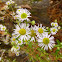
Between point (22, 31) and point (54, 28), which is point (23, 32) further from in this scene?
point (54, 28)

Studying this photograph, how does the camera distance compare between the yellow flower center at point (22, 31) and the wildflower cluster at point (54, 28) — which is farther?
the wildflower cluster at point (54, 28)

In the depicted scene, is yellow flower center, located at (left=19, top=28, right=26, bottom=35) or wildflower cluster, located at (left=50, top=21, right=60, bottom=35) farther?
wildflower cluster, located at (left=50, top=21, right=60, bottom=35)

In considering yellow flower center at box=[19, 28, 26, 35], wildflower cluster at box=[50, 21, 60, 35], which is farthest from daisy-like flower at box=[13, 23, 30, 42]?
wildflower cluster at box=[50, 21, 60, 35]

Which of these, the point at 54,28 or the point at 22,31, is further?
the point at 54,28

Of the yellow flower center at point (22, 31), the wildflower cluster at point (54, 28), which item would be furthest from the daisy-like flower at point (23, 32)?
the wildflower cluster at point (54, 28)

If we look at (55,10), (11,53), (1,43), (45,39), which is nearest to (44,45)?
(45,39)

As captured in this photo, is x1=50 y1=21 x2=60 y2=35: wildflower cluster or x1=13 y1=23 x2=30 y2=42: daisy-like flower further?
x1=50 y1=21 x2=60 y2=35: wildflower cluster

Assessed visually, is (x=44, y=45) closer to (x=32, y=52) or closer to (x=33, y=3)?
(x=32, y=52)

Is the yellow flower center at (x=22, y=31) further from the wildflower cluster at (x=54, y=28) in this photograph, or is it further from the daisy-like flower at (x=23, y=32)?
the wildflower cluster at (x=54, y=28)

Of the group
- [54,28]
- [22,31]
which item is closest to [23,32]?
[22,31]

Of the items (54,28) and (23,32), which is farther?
(54,28)

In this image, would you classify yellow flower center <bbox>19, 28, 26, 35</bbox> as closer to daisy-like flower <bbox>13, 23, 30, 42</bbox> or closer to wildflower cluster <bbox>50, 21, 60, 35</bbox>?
daisy-like flower <bbox>13, 23, 30, 42</bbox>
